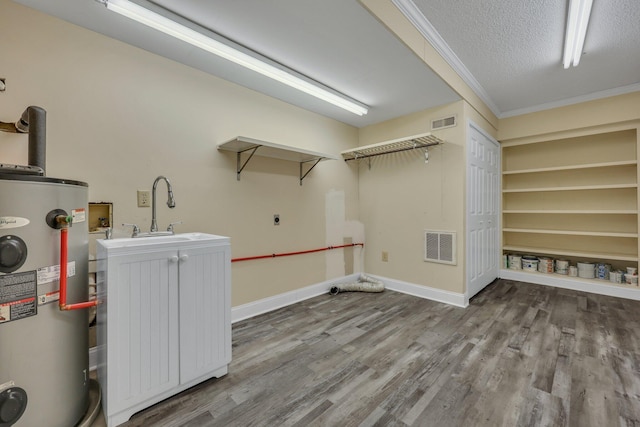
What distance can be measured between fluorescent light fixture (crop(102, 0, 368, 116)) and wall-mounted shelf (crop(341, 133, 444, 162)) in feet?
2.20

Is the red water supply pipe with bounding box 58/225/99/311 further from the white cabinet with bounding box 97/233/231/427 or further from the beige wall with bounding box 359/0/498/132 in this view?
the beige wall with bounding box 359/0/498/132

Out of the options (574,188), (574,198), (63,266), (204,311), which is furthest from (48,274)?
(574,198)

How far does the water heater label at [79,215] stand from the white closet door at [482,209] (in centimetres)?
347

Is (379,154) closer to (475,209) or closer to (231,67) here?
(475,209)

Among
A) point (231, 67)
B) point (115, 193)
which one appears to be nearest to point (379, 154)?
point (231, 67)

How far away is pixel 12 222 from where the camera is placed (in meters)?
1.10

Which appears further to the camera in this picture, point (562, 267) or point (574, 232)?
point (562, 267)

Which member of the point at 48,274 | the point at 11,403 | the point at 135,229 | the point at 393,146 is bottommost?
the point at 11,403

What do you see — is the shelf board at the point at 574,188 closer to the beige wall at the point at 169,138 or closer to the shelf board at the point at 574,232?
the shelf board at the point at 574,232

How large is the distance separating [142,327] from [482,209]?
3885 mm

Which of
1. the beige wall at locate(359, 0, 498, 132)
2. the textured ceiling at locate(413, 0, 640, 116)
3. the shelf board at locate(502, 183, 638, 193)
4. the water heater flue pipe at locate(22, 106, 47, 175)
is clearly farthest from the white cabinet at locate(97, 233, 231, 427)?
the shelf board at locate(502, 183, 638, 193)

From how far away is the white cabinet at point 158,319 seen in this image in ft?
4.45

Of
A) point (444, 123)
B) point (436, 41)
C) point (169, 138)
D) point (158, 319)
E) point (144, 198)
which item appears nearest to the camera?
point (158, 319)

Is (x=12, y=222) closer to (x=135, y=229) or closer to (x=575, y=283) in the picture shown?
(x=135, y=229)
